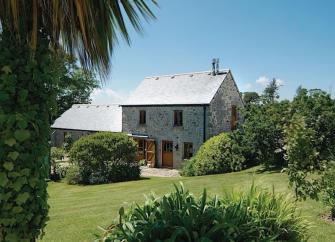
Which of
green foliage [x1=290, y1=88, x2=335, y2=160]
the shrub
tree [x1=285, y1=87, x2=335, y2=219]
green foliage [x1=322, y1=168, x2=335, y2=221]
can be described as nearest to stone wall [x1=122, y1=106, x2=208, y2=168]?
the shrub

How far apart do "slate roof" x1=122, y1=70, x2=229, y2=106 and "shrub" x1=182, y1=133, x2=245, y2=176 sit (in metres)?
4.37

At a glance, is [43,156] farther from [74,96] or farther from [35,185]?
[74,96]

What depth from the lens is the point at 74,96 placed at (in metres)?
53.2

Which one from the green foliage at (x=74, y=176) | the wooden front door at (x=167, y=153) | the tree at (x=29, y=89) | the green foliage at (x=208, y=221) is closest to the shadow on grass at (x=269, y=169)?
the wooden front door at (x=167, y=153)

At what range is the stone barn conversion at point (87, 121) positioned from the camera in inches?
1371

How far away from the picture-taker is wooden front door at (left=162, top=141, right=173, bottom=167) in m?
28.5

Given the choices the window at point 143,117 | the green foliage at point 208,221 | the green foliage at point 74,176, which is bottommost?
the green foliage at point 74,176

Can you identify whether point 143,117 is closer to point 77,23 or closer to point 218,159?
point 218,159

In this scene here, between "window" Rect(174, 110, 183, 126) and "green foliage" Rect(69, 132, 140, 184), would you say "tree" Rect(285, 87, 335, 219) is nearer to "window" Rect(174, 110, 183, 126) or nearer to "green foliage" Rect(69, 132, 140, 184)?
"green foliage" Rect(69, 132, 140, 184)

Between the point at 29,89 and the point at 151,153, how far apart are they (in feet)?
86.1

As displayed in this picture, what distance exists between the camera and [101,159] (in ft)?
71.1

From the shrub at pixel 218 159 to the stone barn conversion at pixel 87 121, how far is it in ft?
38.8

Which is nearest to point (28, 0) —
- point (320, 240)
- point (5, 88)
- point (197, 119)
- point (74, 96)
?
point (5, 88)

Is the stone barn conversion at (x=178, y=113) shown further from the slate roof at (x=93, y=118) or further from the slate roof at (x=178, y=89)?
the slate roof at (x=93, y=118)
